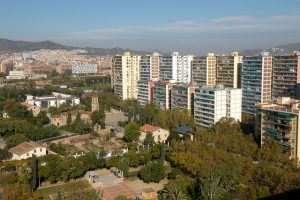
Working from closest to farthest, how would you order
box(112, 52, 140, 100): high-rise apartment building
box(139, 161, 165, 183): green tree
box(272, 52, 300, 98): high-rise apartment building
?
box(139, 161, 165, 183): green tree
box(272, 52, 300, 98): high-rise apartment building
box(112, 52, 140, 100): high-rise apartment building

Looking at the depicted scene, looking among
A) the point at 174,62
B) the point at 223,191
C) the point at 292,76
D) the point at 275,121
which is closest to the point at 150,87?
the point at 174,62

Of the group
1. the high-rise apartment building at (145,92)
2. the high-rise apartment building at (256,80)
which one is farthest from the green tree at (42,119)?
the high-rise apartment building at (256,80)

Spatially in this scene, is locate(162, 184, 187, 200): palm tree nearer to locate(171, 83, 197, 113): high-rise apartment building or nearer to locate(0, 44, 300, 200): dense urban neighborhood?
locate(0, 44, 300, 200): dense urban neighborhood

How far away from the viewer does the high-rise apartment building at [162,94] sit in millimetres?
21766

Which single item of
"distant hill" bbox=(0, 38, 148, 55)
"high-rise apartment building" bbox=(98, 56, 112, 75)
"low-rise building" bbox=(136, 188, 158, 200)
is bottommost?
"low-rise building" bbox=(136, 188, 158, 200)

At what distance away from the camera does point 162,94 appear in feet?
72.4

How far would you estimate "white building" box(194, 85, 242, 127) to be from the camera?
1745 cm

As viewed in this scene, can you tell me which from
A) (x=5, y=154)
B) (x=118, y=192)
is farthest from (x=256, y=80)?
(x=5, y=154)

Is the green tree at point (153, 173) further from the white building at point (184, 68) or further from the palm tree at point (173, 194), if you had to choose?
the white building at point (184, 68)

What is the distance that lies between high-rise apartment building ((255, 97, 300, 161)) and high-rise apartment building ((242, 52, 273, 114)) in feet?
19.8

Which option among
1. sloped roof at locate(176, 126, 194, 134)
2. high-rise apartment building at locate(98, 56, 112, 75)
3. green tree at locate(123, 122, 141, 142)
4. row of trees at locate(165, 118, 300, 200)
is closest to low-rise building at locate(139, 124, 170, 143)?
green tree at locate(123, 122, 141, 142)

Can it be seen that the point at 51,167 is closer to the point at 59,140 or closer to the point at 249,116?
the point at 59,140

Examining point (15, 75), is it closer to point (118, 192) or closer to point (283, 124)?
point (118, 192)

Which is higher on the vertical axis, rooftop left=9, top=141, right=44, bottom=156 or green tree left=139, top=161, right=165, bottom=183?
rooftop left=9, top=141, right=44, bottom=156
